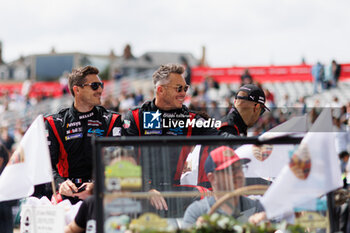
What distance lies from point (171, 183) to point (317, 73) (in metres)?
17.4

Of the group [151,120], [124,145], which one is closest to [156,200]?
[124,145]

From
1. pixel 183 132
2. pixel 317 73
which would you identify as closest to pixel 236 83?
pixel 317 73

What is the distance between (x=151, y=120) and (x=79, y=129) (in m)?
0.67

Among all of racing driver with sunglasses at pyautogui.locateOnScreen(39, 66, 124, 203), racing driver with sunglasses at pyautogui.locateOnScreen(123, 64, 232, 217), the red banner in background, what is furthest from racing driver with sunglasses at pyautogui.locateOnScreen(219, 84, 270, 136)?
the red banner in background

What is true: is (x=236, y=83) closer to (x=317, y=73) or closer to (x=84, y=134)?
(x=317, y=73)

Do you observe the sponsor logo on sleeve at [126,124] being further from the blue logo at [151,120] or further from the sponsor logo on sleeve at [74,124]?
the sponsor logo on sleeve at [74,124]

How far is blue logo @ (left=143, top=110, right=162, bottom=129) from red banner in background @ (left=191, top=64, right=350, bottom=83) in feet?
61.8

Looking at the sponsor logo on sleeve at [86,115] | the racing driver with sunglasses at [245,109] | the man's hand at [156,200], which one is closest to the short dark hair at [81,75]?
the sponsor logo on sleeve at [86,115]

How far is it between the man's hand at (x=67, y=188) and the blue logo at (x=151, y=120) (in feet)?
3.01

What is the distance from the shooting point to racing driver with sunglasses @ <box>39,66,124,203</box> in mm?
5312

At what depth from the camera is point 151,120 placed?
17.7 feet

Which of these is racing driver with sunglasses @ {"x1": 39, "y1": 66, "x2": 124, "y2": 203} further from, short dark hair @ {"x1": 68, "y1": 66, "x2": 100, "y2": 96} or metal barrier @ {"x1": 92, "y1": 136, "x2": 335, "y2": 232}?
metal barrier @ {"x1": 92, "y1": 136, "x2": 335, "y2": 232}

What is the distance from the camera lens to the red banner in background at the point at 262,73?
82.0 ft

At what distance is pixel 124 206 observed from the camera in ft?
11.1
